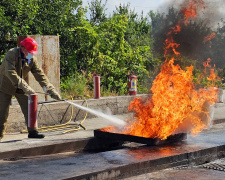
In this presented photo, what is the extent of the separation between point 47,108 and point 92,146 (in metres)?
2.22

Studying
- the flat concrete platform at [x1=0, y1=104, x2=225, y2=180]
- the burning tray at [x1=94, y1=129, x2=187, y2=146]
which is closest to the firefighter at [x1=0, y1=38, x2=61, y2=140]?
the flat concrete platform at [x1=0, y1=104, x2=225, y2=180]

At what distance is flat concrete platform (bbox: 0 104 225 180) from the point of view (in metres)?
4.87

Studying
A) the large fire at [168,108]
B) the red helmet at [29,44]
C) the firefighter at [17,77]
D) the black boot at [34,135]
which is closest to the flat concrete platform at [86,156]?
the black boot at [34,135]

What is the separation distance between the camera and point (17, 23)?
41.7 ft

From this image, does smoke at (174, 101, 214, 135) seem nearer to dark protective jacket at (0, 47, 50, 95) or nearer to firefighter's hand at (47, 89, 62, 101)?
firefighter's hand at (47, 89, 62, 101)

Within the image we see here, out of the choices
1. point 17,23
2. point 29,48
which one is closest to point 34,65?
point 29,48

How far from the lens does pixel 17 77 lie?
7.09m

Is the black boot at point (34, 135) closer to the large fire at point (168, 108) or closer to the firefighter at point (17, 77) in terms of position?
the firefighter at point (17, 77)

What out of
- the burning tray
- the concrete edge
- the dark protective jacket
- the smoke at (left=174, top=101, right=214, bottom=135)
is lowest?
the concrete edge

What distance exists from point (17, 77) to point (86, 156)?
7.59 feet

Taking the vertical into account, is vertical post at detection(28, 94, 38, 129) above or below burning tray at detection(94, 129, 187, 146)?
above

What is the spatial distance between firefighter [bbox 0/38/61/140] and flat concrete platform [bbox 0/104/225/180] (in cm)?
58

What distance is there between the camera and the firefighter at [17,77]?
7.10 m

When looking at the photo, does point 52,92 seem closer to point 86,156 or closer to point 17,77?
point 17,77
